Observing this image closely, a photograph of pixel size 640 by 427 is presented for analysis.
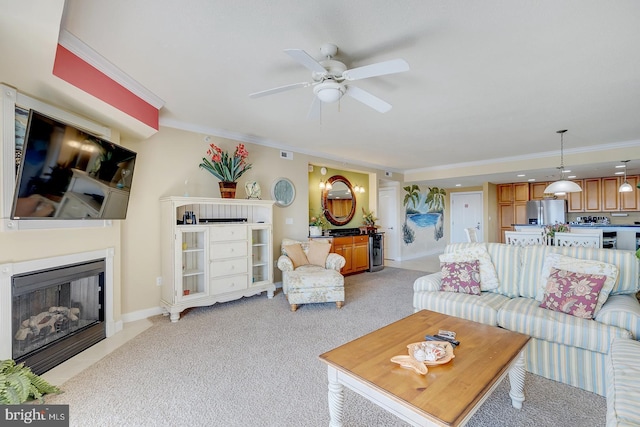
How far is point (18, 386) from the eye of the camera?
166 centimetres

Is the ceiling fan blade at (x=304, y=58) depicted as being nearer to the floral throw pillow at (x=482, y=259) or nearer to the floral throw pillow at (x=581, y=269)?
the floral throw pillow at (x=482, y=259)

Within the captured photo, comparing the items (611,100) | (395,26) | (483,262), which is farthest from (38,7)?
(611,100)

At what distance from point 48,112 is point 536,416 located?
162 inches

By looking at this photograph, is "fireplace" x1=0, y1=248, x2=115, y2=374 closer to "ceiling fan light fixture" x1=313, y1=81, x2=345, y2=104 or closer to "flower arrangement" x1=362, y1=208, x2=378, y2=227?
"ceiling fan light fixture" x1=313, y1=81, x2=345, y2=104

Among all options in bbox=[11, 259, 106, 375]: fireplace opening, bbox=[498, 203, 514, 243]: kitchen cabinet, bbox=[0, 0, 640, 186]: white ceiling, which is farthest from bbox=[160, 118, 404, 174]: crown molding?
bbox=[498, 203, 514, 243]: kitchen cabinet

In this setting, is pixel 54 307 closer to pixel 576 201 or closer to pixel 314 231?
pixel 314 231

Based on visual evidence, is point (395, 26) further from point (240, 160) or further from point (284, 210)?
point (284, 210)

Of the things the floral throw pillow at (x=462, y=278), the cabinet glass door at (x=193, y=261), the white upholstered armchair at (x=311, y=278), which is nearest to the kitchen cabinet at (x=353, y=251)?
the white upholstered armchair at (x=311, y=278)

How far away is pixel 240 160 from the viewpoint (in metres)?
3.91

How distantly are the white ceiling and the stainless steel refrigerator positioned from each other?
3.63 meters

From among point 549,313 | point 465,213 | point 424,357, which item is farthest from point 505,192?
point 424,357

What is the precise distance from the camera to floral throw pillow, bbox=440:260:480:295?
9.02 feet

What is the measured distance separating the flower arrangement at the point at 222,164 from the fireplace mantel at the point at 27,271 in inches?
59.7

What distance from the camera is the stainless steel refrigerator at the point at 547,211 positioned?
23.1ft
